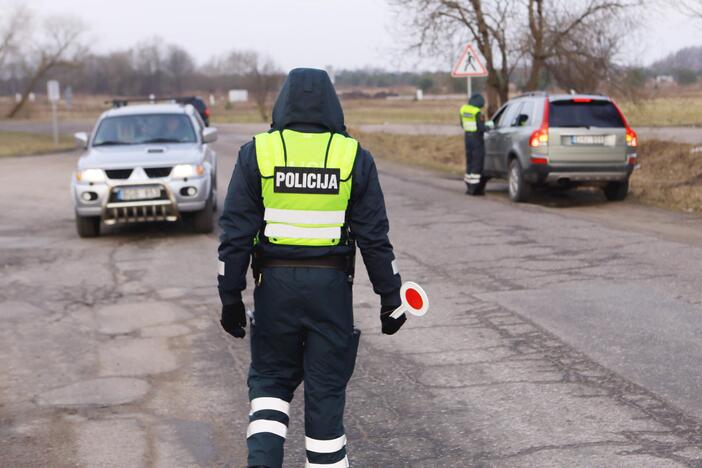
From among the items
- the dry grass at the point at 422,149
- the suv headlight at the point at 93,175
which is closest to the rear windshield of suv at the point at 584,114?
the suv headlight at the point at 93,175

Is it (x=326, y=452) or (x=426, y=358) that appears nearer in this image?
(x=326, y=452)

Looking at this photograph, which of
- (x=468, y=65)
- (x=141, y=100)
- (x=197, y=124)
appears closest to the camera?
(x=197, y=124)

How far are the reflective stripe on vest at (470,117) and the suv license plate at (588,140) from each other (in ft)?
6.93

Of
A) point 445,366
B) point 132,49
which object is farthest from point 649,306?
point 132,49

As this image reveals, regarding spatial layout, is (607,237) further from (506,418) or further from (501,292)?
(506,418)

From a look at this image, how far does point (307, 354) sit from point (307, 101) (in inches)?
39.4

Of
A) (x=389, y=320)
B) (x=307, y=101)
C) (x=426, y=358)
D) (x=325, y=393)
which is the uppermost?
(x=307, y=101)

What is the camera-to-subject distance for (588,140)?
15.0 m

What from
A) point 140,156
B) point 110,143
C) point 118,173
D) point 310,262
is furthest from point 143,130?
point 310,262

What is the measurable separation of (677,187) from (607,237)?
5.67 meters

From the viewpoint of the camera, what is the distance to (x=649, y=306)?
7.70 metres

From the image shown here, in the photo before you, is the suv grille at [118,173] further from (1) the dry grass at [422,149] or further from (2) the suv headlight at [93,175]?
(1) the dry grass at [422,149]

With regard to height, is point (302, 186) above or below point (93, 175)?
above

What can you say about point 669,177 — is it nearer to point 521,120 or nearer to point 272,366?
point 521,120
